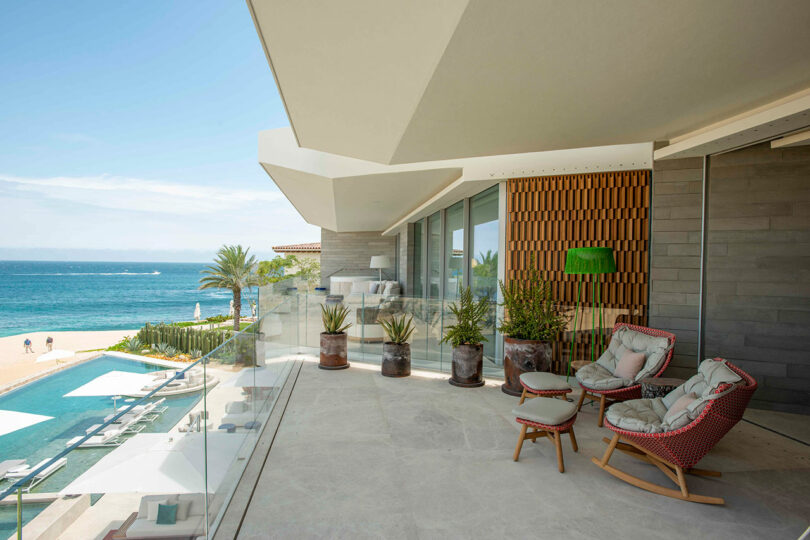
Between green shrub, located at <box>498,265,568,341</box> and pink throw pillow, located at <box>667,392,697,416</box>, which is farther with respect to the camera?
green shrub, located at <box>498,265,568,341</box>

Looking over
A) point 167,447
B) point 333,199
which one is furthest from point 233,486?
point 333,199

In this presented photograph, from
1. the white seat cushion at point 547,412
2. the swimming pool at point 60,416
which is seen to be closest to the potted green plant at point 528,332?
the white seat cushion at point 547,412

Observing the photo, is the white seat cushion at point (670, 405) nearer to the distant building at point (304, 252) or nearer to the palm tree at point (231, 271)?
Result: the palm tree at point (231, 271)

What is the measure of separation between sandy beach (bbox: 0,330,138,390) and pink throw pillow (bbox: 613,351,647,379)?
1946cm

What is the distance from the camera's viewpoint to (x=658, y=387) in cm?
367

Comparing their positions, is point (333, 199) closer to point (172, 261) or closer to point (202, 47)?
point (202, 47)

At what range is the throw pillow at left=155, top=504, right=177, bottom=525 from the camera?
73.8 inches

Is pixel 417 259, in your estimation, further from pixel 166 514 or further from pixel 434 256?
pixel 166 514


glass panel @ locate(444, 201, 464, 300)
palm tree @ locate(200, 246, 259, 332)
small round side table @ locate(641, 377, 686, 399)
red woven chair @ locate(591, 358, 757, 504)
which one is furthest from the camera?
palm tree @ locate(200, 246, 259, 332)

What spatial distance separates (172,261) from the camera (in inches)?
4813

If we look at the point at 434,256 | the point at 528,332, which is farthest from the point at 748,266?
the point at 434,256

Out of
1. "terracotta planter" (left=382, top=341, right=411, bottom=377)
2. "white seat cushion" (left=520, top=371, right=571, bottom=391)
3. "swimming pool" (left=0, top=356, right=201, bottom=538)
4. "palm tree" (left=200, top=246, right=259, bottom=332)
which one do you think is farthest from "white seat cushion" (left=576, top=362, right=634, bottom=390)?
"palm tree" (left=200, top=246, right=259, bottom=332)

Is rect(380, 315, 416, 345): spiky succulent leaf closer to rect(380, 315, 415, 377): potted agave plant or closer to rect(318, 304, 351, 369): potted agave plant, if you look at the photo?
rect(380, 315, 415, 377): potted agave plant

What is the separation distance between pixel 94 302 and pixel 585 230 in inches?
2107
